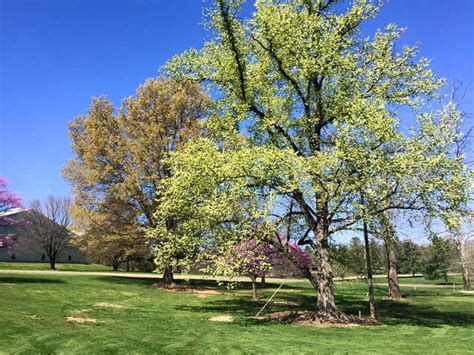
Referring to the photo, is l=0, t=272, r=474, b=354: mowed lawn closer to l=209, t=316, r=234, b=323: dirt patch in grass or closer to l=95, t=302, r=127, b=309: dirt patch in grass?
l=95, t=302, r=127, b=309: dirt patch in grass

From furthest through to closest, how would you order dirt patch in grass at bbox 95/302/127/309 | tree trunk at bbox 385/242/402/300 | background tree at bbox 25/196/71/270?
background tree at bbox 25/196/71/270, tree trunk at bbox 385/242/402/300, dirt patch in grass at bbox 95/302/127/309

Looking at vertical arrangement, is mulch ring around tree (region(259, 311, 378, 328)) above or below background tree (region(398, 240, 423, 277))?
below

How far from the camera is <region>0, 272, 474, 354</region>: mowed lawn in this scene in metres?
12.4

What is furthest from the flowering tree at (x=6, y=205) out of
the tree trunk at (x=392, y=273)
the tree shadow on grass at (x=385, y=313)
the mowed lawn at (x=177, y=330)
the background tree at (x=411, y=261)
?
Result: the background tree at (x=411, y=261)

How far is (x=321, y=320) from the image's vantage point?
19.4 meters

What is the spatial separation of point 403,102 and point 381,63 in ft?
6.84

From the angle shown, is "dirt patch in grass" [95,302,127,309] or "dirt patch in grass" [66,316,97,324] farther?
"dirt patch in grass" [95,302,127,309]

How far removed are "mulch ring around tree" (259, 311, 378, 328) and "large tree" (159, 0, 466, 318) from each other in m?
0.25

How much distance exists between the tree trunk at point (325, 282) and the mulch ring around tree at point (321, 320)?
20 centimetres

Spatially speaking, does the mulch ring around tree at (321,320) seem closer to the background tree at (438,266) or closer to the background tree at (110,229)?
the background tree at (110,229)

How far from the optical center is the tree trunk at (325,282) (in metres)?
19.8

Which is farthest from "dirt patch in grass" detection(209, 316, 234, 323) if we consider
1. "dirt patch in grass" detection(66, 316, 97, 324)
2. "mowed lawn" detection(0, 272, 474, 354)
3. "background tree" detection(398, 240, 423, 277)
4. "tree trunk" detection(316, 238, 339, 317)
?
"background tree" detection(398, 240, 423, 277)

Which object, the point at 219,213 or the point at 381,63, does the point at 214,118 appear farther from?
the point at 381,63

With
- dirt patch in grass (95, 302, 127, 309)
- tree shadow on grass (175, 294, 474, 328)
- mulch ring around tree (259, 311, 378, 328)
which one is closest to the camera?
mulch ring around tree (259, 311, 378, 328)
